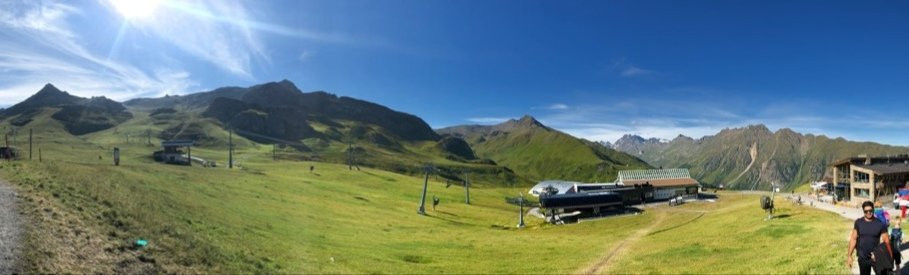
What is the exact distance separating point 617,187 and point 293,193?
105 m

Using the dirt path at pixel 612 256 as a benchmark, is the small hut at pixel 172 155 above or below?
above

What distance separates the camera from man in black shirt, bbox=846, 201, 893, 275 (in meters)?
20.0

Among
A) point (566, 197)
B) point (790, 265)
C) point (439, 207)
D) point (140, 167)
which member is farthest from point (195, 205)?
point (566, 197)

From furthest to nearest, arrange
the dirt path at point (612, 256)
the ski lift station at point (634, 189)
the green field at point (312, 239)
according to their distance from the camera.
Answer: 1. the ski lift station at point (634, 189)
2. the dirt path at point (612, 256)
3. the green field at point (312, 239)

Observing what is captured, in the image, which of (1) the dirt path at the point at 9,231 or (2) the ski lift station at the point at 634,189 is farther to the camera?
(2) the ski lift station at the point at 634,189

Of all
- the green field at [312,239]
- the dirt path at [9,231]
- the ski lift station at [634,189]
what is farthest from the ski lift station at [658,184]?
the dirt path at [9,231]

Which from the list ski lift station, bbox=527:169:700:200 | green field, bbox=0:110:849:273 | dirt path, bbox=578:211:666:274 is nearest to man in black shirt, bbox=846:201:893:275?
green field, bbox=0:110:849:273

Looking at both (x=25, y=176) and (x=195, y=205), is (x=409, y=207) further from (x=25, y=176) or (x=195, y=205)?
(x=25, y=176)

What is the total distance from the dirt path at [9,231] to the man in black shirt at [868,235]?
3818cm

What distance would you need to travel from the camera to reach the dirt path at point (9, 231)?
69.2 feet

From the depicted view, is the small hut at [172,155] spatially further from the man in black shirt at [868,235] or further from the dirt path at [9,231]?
the man in black shirt at [868,235]

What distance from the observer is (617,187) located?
148 meters

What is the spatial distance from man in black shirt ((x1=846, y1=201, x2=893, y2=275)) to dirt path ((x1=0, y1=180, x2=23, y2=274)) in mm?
38183

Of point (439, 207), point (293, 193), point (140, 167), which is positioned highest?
point (140, 167)
